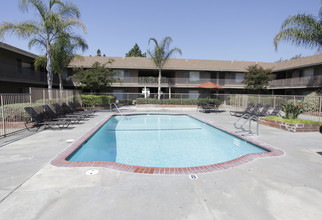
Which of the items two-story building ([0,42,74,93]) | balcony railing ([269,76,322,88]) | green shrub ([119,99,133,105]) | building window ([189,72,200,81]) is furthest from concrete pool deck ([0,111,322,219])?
building window ([189,72,200,81])

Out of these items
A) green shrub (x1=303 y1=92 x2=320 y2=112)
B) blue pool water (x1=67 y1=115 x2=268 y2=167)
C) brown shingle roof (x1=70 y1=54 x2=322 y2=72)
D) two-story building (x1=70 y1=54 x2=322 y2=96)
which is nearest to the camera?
blue pool water (x1=67 y1=115 x2=268 y2=167)

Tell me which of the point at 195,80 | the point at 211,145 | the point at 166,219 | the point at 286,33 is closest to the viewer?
the point at 166,219

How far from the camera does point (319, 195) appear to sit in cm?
329

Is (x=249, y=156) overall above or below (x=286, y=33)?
below

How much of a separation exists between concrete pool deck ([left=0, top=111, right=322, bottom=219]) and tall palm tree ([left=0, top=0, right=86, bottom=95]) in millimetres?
11465

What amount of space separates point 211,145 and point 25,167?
651cm

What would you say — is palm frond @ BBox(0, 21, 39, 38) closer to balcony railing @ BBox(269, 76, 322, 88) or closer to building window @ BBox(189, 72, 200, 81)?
building window @ BBox(189, 72, 200, 81)

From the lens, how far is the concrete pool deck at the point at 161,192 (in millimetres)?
2775

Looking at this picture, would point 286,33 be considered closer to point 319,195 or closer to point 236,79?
point 319,195

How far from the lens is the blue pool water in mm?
6297

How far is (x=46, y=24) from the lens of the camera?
509 inches

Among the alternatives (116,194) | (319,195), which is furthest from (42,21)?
(319,195)

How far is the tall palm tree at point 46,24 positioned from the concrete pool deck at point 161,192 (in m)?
→ 11.5

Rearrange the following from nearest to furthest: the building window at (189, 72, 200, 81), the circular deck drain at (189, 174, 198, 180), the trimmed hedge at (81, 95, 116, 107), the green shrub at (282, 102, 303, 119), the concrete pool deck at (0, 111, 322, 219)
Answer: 1. the concrete pool deck at (0, 111, 322, 219)
2. the circular deck drain at (189, 174, 198, 180)
3. the green shrub at (282, 102, 303, 119)
4. the trimmed hedge at (81, 95, 116, 107)
5. the building window at (189, 72, 200, 81)
